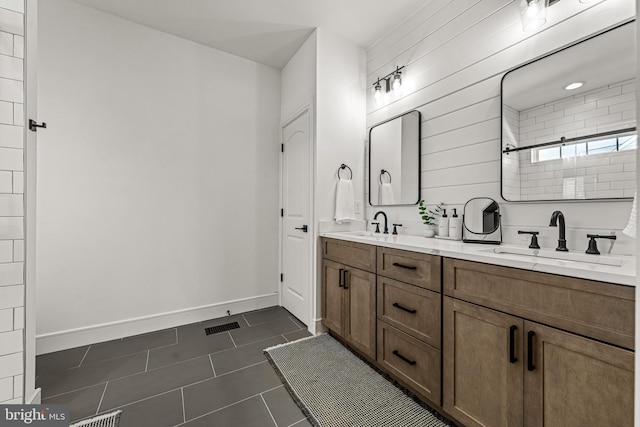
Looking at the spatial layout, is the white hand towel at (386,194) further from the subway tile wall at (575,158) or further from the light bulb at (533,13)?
the light bulb at (533,13)

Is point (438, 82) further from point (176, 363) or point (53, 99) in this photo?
point (53, 99)

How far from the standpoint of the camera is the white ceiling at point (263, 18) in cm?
221

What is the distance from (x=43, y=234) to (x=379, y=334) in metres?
2.71

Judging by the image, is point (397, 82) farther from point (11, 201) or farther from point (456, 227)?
point (11, 201)

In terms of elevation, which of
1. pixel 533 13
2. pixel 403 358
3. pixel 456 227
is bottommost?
pixel 403 358

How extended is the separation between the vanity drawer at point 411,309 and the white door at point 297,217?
931mm

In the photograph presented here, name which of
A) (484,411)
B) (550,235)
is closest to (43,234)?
(484,411)

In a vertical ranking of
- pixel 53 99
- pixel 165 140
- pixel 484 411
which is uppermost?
pixel 53 99

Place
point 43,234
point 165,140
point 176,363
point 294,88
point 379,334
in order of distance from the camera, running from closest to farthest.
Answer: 1. point 379,334
2. point 176,363
3. point 43,234
4. point 165,140
5. point 294,88

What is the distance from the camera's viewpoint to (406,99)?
2.32m

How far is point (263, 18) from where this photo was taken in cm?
238

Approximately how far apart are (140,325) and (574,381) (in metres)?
3.04

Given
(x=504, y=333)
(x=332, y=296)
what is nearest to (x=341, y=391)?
(x=332, y=296)

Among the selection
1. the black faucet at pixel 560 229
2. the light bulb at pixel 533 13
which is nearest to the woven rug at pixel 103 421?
the black faucet at pixel 560 229
